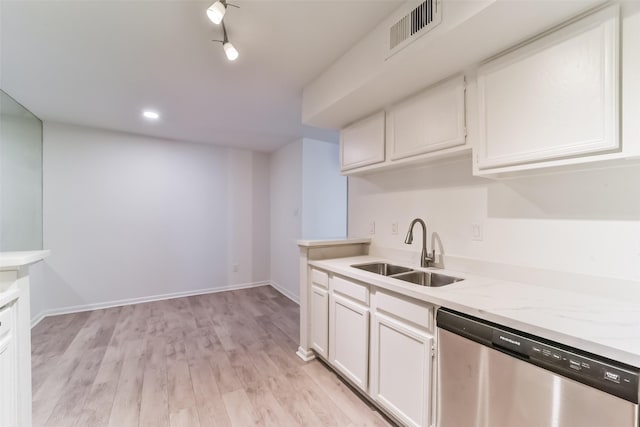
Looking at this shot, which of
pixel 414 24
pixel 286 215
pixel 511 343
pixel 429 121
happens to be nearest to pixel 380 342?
pixel 511 343

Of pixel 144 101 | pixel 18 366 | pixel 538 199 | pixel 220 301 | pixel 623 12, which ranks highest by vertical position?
pixel 144 101

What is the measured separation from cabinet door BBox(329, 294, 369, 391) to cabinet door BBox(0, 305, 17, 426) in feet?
5.80

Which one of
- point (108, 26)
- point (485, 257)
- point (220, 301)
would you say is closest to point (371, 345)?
point (485, 257)

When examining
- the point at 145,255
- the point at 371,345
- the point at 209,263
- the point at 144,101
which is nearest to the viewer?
the point at 371,345

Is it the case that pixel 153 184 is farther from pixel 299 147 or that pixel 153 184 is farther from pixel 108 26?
pixel 108 26

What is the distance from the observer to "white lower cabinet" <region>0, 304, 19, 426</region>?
1159 millimetres

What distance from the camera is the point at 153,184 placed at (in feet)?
13.0

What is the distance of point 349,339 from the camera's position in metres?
1.94

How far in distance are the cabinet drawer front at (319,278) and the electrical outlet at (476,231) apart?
1121mm

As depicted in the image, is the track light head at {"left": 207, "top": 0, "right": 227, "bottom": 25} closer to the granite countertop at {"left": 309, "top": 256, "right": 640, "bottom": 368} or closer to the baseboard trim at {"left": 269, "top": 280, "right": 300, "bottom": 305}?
the granite countertop at {"left": 309, "top": 256, "right": 640, "bottom": 368}

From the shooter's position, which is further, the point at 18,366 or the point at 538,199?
the point at 538,199

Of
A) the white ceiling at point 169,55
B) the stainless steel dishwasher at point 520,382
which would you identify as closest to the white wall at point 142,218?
the white ceiling at point 169,55

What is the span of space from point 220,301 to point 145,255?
51.3 inches

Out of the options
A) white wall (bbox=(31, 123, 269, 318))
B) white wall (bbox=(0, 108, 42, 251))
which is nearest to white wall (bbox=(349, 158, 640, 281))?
white wall (bbox=(31, 123, 269, 318))
